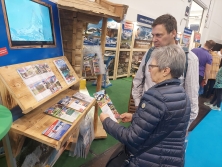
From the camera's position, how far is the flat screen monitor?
40.4 inches

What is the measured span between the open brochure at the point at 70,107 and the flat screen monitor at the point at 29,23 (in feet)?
1.76

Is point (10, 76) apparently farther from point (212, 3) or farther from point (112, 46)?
point (212, 3)

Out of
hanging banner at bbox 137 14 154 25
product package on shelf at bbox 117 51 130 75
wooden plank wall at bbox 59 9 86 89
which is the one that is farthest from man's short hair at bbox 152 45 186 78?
hanging banner at bbox 137 14 154 25

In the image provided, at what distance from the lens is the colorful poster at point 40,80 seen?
1077 mm

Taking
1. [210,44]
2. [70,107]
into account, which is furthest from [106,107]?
[210,44]

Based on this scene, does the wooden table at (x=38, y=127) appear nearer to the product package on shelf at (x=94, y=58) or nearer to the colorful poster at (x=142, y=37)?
the product package on shelf at (x=94, y=58)

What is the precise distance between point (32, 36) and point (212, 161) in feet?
9.69

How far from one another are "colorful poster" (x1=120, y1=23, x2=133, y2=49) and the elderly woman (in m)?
4.98

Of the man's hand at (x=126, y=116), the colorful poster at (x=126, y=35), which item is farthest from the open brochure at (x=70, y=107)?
the colorful poster at (x=126, y=35)

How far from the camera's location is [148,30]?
262 inches

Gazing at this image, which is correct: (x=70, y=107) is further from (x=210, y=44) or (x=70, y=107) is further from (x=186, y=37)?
(x=186, y=37)

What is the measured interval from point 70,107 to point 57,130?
314 millimetres

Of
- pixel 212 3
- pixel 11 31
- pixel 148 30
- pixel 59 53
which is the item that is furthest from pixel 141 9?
pixel 212 3

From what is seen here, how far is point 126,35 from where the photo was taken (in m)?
5.82
